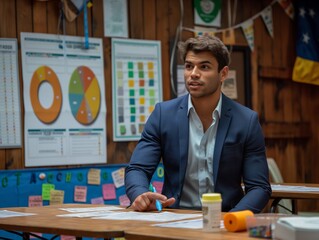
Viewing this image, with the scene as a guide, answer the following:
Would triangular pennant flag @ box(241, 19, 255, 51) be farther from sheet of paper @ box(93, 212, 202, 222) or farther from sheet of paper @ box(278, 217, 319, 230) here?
sheet of paper @ box(278, 217, 319, 230)

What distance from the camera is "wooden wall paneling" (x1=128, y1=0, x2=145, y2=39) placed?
4.71 metres

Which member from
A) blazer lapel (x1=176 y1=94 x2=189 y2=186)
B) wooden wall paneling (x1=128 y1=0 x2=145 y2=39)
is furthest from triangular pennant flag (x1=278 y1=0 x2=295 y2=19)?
blazer lapel (x1=176 y1=94 x2=189 y2=186)

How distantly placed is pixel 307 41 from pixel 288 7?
1.12 ft

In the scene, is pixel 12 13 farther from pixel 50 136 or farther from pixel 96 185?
pixel 96 185

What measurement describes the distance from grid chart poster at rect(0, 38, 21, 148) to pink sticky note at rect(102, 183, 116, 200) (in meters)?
0.72

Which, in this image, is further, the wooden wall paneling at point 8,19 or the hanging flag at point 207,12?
the hanging flag at point 207,12

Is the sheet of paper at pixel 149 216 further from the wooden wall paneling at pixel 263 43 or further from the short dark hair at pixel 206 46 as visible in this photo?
the wooden wall paneling at pixel 263 43

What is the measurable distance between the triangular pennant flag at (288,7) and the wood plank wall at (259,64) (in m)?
0.04

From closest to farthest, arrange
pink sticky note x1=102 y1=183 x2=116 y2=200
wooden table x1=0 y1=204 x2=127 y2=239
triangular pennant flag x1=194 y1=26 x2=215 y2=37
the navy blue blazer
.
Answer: wooden table x1=0 y1=204 x2=127 y2=239, the navy blue blazer, pink sticky note x1=102 y1=183 x2=116 y2=200, triangular pennant flag x1=194 y1=26 x2=215 y2=37

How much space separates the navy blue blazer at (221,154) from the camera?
292 centimetres

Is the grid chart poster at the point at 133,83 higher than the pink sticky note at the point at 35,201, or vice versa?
the grid chart poster at the point at 133,83

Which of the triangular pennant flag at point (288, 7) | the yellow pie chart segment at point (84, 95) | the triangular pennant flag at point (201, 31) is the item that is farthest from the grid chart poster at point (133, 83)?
the triangular pennant flag at point (288, 7)

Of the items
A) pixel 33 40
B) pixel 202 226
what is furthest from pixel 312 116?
pixel 202 226

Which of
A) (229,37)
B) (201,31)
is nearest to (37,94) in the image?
(201,31)
